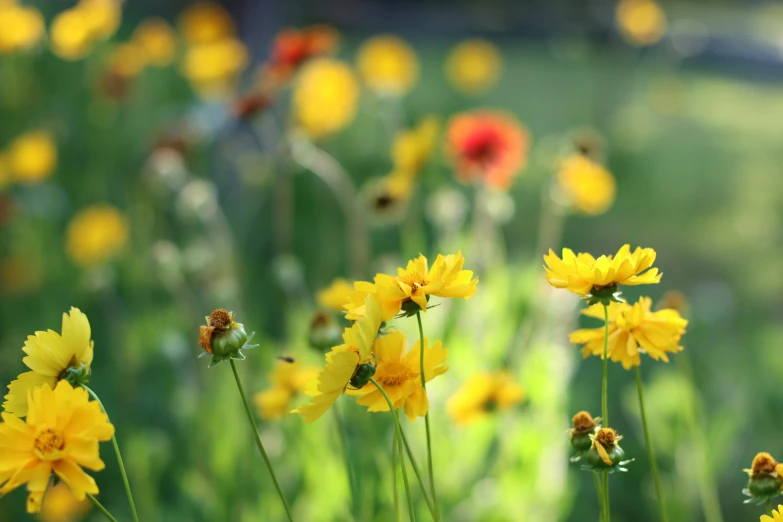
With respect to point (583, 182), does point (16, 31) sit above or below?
above

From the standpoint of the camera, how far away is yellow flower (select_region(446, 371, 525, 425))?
814 mm

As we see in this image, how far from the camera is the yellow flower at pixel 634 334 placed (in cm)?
45

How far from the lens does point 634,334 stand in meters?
0.46

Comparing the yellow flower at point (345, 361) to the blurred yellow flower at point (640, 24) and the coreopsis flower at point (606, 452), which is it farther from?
the blurred yellow flower at point (640, 24)

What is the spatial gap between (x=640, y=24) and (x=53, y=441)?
235cm

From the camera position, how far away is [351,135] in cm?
255

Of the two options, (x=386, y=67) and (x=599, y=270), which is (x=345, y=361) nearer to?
(x=599, y=270)

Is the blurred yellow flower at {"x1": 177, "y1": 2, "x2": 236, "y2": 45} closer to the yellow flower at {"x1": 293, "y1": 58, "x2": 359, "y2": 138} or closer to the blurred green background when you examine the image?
the blurred green background

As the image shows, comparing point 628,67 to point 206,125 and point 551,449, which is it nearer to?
point 206,125

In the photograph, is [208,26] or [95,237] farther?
[208,26]

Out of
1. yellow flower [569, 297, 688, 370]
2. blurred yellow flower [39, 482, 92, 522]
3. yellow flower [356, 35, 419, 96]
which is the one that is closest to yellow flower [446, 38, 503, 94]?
yellow flower [356, 35, 419, 96]

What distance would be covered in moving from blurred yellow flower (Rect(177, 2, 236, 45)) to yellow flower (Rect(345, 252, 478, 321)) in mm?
1745

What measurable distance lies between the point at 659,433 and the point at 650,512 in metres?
0.13

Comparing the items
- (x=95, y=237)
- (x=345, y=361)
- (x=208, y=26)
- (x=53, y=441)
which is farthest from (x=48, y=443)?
(x=208, y=26)
